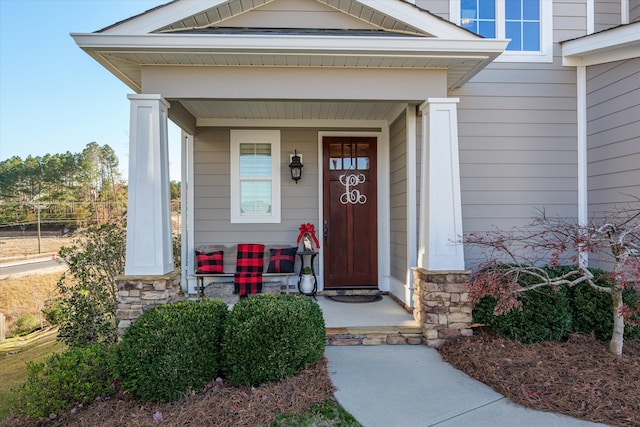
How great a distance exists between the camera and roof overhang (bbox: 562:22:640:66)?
12.7 ft

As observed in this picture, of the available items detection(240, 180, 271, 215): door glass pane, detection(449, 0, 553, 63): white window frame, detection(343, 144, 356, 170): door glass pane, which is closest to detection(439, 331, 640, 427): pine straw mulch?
detection(343, 144, 356, 170): door glass pane

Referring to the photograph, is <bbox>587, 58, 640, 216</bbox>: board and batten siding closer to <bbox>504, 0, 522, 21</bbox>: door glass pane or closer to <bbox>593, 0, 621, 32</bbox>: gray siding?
<bbox>593, 0, 621, 32</bbox>: gray siding

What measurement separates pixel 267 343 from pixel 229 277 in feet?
8.45

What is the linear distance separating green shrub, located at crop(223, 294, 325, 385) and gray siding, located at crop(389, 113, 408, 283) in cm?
211

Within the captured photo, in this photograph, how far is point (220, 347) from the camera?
288 cm

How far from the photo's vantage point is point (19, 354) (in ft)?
18.2

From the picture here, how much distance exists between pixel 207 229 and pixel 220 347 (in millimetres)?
2708

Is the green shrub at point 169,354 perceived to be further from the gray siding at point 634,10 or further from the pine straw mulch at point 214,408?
the gray siding at point 634,10

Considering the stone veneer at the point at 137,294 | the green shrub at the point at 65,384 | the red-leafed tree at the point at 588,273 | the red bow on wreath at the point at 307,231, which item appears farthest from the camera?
the red bow on wreath at the point at 307,231

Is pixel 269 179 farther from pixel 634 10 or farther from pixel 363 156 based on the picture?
pixel 634 10

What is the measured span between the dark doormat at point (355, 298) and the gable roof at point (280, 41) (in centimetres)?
299

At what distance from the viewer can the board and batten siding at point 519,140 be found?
4570 mm

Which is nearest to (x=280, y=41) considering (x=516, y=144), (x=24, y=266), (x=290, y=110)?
(x=290, y=110)

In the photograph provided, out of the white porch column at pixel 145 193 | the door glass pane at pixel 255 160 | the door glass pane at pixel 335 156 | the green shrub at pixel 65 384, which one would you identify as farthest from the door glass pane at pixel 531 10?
the green shrub at pixel 65 384
